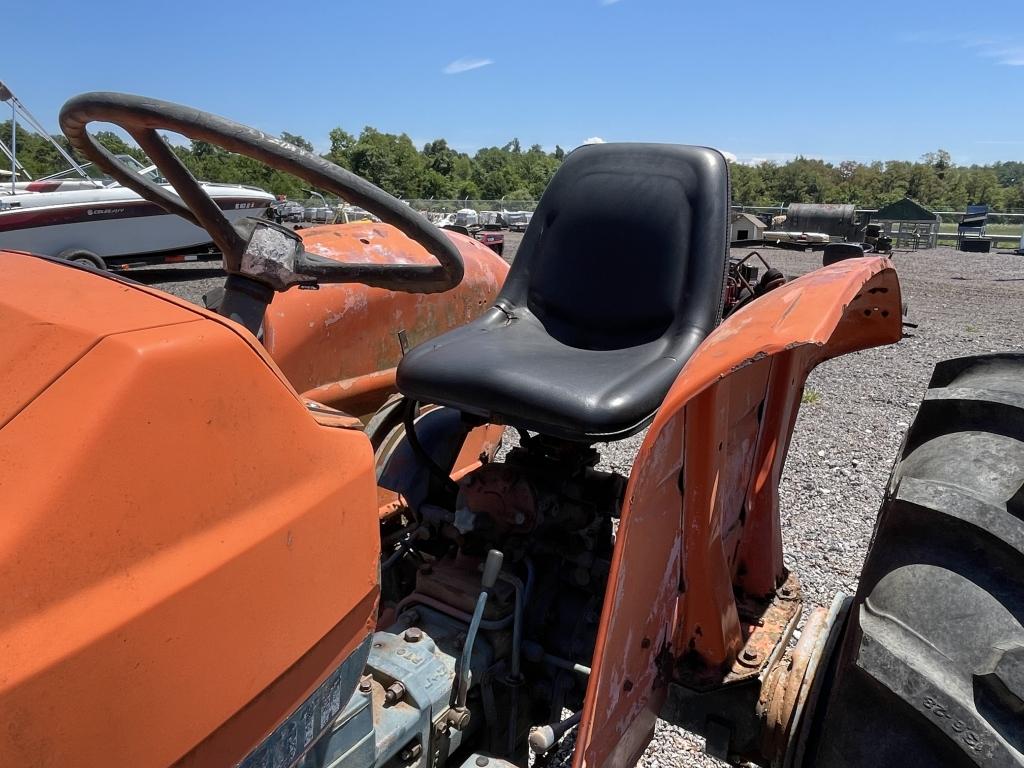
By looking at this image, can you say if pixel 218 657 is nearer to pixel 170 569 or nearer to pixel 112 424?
pixel 170 569

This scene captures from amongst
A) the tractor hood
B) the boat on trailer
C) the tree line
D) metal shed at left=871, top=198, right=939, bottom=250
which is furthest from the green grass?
the tree line

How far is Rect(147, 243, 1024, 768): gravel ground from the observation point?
3010 millimetres

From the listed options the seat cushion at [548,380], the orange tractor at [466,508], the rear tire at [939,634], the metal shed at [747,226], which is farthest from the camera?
the metal shed at [747,226]

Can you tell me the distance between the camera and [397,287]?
4.70 ft

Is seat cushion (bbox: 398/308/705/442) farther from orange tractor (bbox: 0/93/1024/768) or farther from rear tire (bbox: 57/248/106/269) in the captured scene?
rear tire (bbox: 57/248/106/269)

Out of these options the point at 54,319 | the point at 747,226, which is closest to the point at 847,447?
the point at 54,319

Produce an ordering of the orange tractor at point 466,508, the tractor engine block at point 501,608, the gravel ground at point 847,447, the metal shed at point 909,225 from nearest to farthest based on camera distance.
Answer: the orange tractor at point 466,508 < the tractor engine block at point 501,608 < the gravel ground at point 847,447 < the metal shed at point 909,225

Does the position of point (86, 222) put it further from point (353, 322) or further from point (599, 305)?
point (599, 305)

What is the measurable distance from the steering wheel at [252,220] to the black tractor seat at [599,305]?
11.1 inches

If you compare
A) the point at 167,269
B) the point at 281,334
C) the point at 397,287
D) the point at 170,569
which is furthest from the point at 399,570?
the point at 167,269

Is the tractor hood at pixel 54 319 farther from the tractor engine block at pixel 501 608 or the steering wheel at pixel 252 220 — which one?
the tractor engine block at pixel 501 608

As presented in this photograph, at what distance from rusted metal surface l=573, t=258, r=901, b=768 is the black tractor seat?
215mm

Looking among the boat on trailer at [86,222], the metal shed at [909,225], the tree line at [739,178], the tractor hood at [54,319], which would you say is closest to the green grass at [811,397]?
the tractor hood at [54,319]

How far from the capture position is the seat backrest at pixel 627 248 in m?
1.85
